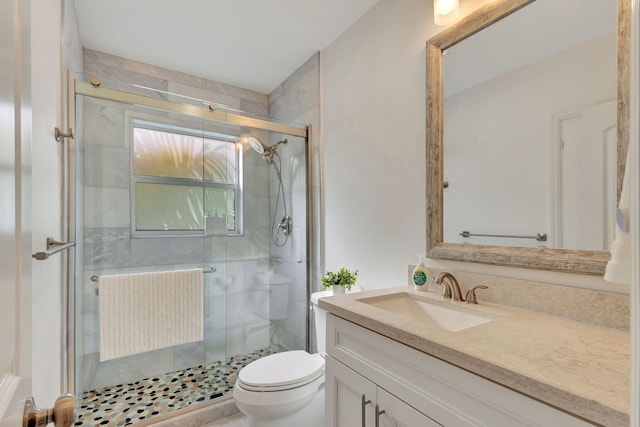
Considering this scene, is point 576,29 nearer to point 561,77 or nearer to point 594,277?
point 561,77

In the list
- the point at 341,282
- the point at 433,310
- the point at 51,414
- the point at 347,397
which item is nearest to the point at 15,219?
the point at 51,414

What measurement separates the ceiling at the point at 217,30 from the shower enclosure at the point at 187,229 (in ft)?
1.54

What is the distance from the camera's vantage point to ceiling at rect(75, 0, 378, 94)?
186 centimetres

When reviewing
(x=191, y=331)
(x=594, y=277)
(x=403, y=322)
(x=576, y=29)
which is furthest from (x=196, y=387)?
(x=576, y=29)

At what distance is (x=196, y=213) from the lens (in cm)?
237

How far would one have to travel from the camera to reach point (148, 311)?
1942mm

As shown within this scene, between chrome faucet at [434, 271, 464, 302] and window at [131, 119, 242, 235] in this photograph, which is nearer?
chrome faucet at [434, 271, 464, 302]

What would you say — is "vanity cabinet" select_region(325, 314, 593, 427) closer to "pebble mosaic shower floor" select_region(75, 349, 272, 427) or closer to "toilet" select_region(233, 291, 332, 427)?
"toilet" select_region(233, 291, 332, 427)

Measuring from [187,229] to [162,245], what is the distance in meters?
0.21

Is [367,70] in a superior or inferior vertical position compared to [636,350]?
superior

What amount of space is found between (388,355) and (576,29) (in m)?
1.26

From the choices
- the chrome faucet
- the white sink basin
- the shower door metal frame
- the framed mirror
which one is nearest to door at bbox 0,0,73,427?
the white sink basin

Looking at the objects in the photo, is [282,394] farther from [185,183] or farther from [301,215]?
[185,183]

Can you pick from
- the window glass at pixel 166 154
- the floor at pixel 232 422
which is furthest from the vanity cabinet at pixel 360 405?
the window glass at pixel 166 154
